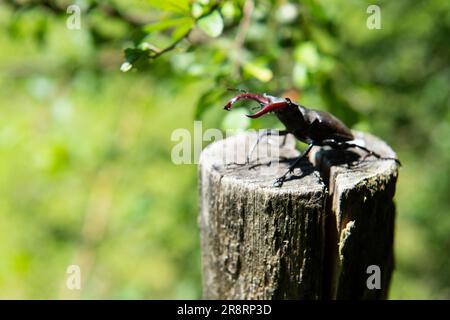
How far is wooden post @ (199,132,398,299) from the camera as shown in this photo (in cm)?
201

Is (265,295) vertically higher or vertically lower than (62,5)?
lower

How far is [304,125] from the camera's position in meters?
2.21

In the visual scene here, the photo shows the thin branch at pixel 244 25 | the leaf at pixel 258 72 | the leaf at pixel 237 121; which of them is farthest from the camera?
the thin branch at pixel 244 25

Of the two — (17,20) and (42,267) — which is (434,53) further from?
(42,267)

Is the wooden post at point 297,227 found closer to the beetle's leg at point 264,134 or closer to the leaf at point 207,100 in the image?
the beetle's leg at point 264,134

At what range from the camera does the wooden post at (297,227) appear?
2.01m

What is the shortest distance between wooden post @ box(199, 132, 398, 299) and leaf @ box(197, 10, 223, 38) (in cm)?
47

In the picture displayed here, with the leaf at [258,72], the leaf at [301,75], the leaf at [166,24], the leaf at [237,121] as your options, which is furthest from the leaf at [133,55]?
the leaf at [301,75]

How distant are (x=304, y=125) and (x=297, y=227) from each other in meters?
0.42

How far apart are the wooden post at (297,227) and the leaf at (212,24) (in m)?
0.47

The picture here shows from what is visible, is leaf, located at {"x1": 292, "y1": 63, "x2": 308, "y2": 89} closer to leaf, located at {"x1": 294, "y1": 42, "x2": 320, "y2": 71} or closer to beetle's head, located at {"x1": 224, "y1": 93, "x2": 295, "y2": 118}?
leaf, located at {"x1": 294, "y1": 42, "x2": 320, "y2": 71}

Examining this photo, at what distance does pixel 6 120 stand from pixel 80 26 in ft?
3.62
